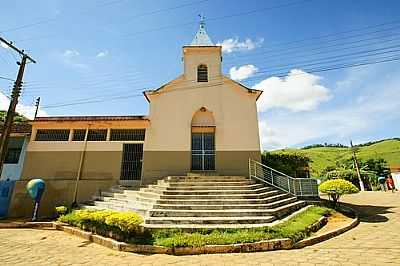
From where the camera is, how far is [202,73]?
1661 centimetres

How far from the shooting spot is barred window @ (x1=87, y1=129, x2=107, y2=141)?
14.8 meters

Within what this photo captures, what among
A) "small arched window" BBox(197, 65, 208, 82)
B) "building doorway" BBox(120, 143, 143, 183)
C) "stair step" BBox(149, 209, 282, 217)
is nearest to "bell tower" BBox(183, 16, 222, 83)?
"small arched window" BBox(197, 65, 208, 82)

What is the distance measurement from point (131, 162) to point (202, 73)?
7.72 m

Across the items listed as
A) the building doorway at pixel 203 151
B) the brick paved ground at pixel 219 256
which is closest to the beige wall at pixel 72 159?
the building doorway at pixel 203 151

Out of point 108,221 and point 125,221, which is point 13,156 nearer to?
point 108,221

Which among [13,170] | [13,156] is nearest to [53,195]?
[13,170]

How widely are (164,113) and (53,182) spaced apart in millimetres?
7563

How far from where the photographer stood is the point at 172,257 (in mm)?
6238

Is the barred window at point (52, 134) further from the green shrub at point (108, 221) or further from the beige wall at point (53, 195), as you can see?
the green shrub at point (108, 221)

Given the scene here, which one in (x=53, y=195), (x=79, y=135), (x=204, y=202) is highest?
(x=79, y=135)

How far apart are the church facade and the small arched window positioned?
2.77ft

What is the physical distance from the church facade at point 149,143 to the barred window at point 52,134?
2.1 inches

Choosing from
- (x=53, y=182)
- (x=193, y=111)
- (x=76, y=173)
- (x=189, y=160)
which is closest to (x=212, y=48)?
(x=193, y=111)

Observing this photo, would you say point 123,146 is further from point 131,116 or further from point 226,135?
point 226,135
